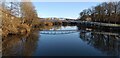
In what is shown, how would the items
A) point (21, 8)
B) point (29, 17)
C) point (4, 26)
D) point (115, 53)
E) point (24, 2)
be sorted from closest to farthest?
point (115, 53) < point (4, 26) < point (21, 8) < point (24, 2) < point (29, 17)

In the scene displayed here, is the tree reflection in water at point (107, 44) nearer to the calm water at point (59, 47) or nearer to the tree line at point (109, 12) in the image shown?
the calm water at point (59, 47)

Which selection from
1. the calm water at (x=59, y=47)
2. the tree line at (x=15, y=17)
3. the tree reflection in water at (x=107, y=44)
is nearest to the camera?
the calm water at (x=59, y=47)

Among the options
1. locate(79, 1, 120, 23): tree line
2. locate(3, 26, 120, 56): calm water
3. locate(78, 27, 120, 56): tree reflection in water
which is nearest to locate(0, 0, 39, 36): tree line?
locate(3, 26, 120, 56): calm water

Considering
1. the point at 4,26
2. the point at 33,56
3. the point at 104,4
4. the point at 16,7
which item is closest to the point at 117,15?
the point at 104,4

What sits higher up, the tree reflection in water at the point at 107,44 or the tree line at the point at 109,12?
the tree line at the point at 109,12

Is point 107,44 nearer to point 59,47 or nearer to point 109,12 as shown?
point 59,47

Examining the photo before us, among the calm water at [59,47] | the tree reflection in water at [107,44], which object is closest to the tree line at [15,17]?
the calm water at [59,47]

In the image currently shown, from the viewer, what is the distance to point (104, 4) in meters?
58.0

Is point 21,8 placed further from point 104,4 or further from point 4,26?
point 104,4

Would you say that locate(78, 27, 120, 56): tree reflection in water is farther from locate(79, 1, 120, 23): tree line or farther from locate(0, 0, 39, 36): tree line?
locate(79, 1, 120, 23): tree line

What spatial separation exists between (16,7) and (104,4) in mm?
26661

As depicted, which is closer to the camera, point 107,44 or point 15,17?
point 107,44

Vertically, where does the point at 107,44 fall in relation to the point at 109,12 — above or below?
below

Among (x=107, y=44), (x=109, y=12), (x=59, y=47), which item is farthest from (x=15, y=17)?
(x=109, y=12)
